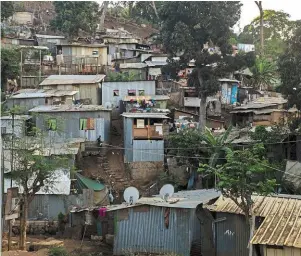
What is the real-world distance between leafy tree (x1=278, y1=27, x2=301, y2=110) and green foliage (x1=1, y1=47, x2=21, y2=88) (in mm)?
17484

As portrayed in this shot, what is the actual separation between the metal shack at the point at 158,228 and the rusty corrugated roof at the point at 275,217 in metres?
0.89

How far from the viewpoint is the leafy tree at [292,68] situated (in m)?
17.8

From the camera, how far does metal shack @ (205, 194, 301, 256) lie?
398 inches

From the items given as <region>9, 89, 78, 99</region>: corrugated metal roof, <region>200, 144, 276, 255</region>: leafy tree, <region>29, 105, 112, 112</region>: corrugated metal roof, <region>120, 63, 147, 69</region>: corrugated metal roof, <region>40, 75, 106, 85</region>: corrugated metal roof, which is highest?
<region>120, 63, 147, 69</region>: corrugated metal roof

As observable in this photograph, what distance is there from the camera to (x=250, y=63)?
2428cm

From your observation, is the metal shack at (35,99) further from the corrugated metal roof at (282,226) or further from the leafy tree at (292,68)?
the corrugated metal roof at (282,226)

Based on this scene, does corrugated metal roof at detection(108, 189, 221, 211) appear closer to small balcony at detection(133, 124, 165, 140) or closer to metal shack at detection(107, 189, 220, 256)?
metal shack at detection(107, 189, 220, 256)

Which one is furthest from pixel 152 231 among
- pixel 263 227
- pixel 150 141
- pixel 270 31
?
pixel 270 31

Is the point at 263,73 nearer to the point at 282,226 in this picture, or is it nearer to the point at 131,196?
the point at 131,196

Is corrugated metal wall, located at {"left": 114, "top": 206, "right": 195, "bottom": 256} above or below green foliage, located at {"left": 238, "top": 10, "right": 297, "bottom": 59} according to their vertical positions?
below

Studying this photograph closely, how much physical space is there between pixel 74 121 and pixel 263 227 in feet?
44.7

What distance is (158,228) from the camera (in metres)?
14.4

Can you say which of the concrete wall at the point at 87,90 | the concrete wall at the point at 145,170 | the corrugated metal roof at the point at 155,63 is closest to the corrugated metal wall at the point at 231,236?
the concrete wall at the point at 145,170

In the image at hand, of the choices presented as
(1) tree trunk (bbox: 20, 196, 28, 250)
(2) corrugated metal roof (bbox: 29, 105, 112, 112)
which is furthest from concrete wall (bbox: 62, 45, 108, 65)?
(1) tree trunk (bbox: 20, 196, 28, 250)
